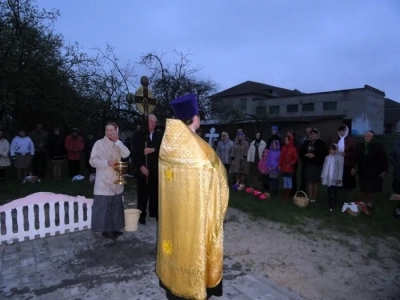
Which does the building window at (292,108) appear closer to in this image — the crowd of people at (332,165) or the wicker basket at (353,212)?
the crowd of people at (332,165)

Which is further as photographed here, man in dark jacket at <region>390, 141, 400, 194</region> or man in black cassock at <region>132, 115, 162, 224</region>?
man in dark jacket at <region>390, 141, 400, 194</region>

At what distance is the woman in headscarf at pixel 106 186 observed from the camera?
203 inches

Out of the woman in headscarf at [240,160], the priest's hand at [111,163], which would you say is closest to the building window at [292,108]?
the woman in headscarf at [240,160]

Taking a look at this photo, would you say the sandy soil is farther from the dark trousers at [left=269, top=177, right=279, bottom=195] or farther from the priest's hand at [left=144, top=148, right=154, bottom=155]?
the dark trousers at [left=269, top=177, right=279, bottom=195]

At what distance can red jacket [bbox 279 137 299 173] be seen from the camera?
8367 mm

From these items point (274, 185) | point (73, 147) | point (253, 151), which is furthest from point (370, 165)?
point (73, 147)

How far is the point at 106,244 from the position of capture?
5031 millimetres

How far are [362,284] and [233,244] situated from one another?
1.92 meters

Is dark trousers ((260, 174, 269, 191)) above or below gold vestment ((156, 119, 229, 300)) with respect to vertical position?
below

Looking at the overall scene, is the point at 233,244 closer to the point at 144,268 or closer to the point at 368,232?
the point at 144,268

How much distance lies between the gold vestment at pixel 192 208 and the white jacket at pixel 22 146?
9246 mm

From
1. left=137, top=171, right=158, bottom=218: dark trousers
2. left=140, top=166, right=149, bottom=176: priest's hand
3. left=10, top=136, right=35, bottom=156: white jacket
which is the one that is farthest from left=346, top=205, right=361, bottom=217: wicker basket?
left=10, top=136, right=35, bottom=156: white jacket

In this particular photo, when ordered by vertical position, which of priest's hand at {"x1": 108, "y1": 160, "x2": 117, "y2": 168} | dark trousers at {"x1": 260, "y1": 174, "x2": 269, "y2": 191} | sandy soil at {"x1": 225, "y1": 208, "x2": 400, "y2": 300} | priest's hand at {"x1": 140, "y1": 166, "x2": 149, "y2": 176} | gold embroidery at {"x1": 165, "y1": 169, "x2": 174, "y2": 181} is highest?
gold embroidery at {"x1": 165, "y1": 169, "x2": 174, "y2": 181}

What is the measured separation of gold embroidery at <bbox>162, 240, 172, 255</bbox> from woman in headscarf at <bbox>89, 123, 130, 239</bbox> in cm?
252
